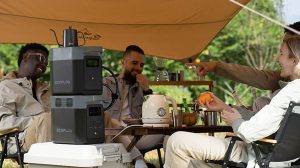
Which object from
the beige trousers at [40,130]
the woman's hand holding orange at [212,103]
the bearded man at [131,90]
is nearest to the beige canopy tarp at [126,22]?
the bearded man at [131,90]

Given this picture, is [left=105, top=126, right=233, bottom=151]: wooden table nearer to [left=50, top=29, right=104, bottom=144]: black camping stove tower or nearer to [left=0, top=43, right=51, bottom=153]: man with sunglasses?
[left=50, top=29, right=104, bottom=144]: black camping stove tower

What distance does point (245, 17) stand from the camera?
14.2m

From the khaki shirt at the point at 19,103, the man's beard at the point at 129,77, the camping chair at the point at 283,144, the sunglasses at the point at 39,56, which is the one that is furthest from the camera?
the man's beard at the point at 129,77

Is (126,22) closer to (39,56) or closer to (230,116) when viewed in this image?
(39,56)

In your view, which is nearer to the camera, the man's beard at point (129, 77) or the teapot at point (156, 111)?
the teapot at point (156, 111)

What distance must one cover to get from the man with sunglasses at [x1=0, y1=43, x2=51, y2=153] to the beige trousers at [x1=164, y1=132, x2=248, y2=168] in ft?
4.58

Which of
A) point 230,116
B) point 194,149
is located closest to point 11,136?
point 194,149

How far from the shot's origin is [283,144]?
3520 millimetres

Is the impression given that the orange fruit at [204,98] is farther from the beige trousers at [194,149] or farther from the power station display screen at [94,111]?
the power station display screen at [94,111]

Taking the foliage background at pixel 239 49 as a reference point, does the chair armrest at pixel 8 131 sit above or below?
below

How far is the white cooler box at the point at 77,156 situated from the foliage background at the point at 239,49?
9409 millimetres

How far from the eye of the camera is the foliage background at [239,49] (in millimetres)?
13508

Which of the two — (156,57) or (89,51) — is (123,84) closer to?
(156,57)

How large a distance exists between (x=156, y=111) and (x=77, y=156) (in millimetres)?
721
